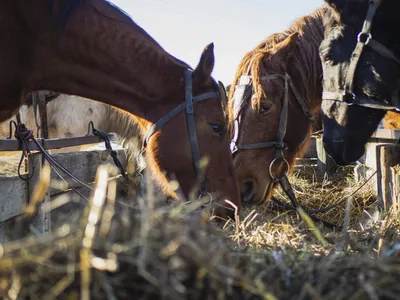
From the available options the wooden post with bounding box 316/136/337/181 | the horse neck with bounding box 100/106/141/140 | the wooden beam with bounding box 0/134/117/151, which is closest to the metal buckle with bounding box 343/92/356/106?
the wooden beam with bounding box 0/134/117/151

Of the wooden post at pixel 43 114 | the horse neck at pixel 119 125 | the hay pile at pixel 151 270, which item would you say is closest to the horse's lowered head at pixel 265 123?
the horse neck at pixel 119 125

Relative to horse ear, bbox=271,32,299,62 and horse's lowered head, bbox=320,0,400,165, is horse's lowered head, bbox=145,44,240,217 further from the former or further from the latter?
horse ear, bbox=271,32,299,62

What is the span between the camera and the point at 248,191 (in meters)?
3.75

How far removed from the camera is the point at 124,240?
865mm

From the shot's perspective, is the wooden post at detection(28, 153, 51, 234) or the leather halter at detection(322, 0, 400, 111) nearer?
the leather halter at detection(322, 0, 400, 111)

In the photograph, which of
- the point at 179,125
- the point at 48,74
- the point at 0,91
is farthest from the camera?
the point at 179,125

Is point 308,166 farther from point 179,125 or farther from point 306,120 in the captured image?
point 179,125

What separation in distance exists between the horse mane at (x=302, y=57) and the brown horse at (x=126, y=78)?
104 cm

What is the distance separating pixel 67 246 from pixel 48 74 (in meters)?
1.83

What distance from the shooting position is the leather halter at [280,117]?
3699 millimetres

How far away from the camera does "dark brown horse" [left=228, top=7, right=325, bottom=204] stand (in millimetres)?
3705

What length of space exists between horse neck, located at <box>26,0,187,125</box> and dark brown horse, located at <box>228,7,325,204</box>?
3.62ft

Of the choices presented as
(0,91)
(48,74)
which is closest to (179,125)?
(48,74)

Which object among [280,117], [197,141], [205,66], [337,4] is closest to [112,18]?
[205,66]
